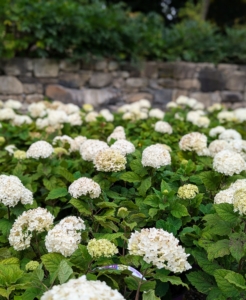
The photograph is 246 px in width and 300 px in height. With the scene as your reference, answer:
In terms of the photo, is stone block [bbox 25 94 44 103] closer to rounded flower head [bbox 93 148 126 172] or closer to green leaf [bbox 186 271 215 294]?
rounded flower head [bbox 93 148 126 172]

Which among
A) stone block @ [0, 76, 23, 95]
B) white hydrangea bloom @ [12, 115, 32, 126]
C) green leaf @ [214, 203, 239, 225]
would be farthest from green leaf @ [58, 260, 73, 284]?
stone block @ [0, 76, 23, 95]

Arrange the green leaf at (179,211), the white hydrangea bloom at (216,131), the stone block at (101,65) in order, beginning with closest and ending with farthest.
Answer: the green leaf at (179,211) → the white hydrangea bloom at (216,131) → the stone block at (101,65)

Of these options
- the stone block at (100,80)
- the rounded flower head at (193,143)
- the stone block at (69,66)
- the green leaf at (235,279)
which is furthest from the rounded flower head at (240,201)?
the stone block at (100,80)

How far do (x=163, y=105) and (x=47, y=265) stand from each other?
17.5 ft

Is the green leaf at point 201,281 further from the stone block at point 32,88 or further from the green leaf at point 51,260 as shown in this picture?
the stone block at point 32,88

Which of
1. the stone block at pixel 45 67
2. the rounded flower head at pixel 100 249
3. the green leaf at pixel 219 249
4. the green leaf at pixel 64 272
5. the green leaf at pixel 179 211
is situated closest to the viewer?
the green leaf at pixel 64 272

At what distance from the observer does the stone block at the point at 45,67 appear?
537 cm

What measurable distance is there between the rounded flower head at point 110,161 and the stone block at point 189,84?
4927 millimetres

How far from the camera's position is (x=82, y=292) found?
2.88 ft

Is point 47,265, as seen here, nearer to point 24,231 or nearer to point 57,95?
point 24,231

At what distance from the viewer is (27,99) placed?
540 centimetres

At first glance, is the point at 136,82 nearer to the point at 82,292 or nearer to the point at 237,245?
the point at 237,245

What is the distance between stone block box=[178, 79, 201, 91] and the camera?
646 centimetres

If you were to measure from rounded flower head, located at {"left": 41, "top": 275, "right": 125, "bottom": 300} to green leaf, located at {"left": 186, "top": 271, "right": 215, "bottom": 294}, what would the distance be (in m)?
0.53
